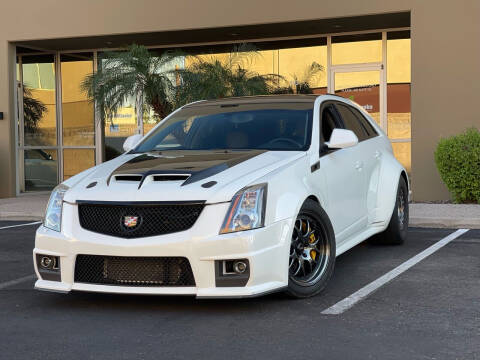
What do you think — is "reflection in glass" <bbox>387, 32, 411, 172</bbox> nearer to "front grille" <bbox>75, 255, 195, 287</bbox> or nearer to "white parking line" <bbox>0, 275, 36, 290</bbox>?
"white parking line" <bbox>0, 275, 36, 290</bbox>

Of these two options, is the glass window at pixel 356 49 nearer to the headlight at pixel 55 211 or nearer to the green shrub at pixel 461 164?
the green shrub at pixel 461 164

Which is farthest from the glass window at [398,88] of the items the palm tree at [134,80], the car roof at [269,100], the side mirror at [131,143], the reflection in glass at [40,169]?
the side mirror at [131,143]

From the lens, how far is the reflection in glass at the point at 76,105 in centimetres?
1766

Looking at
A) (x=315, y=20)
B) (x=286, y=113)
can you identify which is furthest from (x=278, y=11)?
(x=286, y=113)

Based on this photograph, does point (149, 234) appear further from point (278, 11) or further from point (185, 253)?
point (278, 11)

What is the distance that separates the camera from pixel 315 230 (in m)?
5.68

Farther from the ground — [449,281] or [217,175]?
[217,175]

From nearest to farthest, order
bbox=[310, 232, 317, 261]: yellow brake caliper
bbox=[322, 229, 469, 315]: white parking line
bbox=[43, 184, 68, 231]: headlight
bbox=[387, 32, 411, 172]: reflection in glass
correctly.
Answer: bbox=[322, 229, 469, 315]: white parking line → bbox=[43, 184, 68, 231]: headlight → bbox=[310, 232, 317, 261]: yellow brake caliper → bbox=[387, 32, 411, 172]: reflection in glass

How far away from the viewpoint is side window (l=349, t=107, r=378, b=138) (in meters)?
7.66

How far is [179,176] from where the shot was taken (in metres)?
5.30

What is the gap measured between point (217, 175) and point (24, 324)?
163cm

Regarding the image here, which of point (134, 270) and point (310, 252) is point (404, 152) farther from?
point (134, 270)

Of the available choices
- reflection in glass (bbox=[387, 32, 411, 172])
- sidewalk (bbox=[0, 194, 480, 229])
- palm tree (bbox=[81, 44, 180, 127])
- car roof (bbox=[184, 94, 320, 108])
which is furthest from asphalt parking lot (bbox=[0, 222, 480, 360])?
reflection in glass (bbox=[387, 32, 411, 172])

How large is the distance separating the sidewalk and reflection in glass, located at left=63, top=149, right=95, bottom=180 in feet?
11.1
